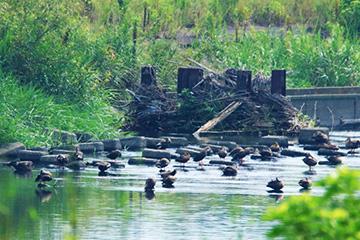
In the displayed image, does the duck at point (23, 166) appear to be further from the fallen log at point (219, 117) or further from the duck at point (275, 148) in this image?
the fallen log at point (219, 117)

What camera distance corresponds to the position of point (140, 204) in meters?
11.0

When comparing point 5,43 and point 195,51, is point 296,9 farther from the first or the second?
point 5,43

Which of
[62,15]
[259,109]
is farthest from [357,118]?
[62,15]

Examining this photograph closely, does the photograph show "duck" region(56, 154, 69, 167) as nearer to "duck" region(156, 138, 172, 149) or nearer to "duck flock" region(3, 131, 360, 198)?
"duck flock" region(3, 131, 360, 198)

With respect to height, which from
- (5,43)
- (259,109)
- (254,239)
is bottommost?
(254,239)

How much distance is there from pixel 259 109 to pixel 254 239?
13.9m

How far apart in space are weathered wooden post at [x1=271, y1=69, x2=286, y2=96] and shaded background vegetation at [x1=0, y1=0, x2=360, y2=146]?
14.2ft

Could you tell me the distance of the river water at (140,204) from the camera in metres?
9.21

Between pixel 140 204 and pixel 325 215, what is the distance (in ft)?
23.5

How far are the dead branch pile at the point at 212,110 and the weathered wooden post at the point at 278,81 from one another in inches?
8.4

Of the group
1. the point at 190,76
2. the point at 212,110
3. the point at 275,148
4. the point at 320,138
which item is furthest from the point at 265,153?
the point at 190,76

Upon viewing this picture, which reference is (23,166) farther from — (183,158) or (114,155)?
(183,158)

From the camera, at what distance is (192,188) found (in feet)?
41.3

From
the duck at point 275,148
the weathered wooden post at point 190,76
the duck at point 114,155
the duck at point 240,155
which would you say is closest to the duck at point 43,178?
the duck at point 114,155
